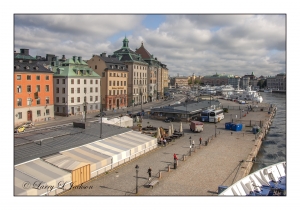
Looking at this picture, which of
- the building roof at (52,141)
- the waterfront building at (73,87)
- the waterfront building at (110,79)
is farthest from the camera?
the waterfront building at (110,79)

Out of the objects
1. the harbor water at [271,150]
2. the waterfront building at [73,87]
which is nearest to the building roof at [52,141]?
the harbor water at [271,150]

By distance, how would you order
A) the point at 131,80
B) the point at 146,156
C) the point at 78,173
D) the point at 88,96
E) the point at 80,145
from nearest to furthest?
1. the point at 78,173
2. the point at 80,145
3. the point at 146,156
4. the point at 88,96
5. the point at 131,80

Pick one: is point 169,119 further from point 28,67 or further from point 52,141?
point 52,141

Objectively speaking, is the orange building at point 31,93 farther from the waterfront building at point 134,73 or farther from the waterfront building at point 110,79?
the waterfront building at point 134,73

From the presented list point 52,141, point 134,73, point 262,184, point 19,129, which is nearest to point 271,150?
point 262,184

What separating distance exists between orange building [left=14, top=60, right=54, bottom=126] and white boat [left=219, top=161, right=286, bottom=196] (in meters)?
39.3

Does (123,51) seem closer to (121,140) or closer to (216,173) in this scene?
(121,140)

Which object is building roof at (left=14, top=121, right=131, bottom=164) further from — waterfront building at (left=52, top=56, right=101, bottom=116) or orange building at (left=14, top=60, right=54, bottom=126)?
waterfront building at (left=52, top=56, right=101, bottom=116)

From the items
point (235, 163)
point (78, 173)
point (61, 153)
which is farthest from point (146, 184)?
point (235, 163)

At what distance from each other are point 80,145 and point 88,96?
40.2 meters

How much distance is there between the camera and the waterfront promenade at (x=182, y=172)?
19734mm

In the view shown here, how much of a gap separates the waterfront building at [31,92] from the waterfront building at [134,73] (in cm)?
3232

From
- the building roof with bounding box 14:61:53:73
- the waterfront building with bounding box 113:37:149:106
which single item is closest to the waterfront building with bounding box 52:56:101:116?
the building roof with bounding box 14:61:53:73

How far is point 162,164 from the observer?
85.3ft
